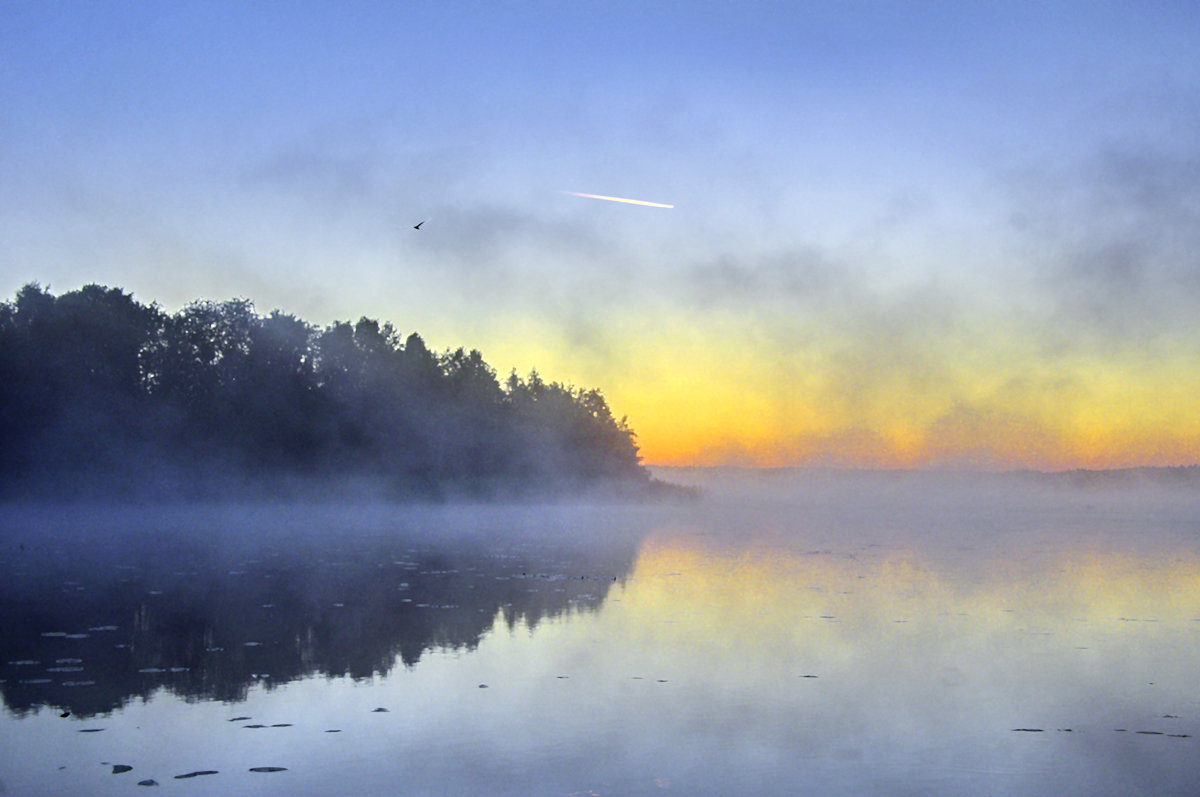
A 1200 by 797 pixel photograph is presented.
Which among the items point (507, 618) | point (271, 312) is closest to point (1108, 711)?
point (507, 618)

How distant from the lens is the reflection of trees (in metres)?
13.4

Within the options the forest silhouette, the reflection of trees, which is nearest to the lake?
the reflection of trees

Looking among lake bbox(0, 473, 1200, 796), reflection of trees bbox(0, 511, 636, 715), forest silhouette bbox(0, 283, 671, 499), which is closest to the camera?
lake bbox(0, 473, 1200, 796)

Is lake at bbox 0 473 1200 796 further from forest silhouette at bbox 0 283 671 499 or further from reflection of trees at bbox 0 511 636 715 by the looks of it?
forest silhouette at bbox 0 283 671 499

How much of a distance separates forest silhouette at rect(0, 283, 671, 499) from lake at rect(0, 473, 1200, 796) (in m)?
45.2

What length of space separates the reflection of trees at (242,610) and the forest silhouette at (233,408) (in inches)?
1455

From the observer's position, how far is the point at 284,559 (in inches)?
1266

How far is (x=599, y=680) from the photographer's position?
13.3 meters

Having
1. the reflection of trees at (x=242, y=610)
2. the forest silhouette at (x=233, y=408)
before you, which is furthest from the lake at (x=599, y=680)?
the forest silhouette at (x=233, y=408)

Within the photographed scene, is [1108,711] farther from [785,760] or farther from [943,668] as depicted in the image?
[785,760]

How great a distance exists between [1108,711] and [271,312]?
8055cm

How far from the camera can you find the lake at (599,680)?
9273mm

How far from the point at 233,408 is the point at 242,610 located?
64391mm

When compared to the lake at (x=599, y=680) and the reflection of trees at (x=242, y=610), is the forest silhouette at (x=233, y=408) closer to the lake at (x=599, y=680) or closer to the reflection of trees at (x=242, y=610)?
the reflection of trees at (x=242, y=610)
